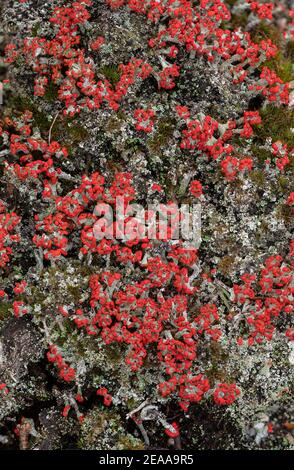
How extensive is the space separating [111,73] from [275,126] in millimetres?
2293

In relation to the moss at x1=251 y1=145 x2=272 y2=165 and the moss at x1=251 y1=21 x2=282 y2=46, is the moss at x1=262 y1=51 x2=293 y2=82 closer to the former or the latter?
the moss at x1=251 y1=21 x2=282 y2=46

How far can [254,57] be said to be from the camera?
6727 mm

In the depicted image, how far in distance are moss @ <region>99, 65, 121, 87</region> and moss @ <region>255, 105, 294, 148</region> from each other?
6.49 feet

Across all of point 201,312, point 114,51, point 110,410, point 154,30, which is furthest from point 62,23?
point 110,410

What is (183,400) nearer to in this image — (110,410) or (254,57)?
(110,410)

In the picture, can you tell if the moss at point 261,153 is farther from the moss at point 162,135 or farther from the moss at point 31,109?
the moss at point 31,109

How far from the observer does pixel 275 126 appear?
6.80 m

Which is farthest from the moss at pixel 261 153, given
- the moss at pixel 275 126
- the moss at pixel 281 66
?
the moss at pixel 281 66

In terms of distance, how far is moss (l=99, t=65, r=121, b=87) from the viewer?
21.9 ft

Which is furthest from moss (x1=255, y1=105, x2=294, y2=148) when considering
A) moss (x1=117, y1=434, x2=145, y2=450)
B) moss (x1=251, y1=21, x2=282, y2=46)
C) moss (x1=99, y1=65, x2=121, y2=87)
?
moss (x1=117, y1=434, x2=145, y2=450)

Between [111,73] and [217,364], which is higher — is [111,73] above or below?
above

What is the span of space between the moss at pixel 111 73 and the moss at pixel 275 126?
198 centimetres

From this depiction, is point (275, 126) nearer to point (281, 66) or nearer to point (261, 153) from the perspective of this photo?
point (261, 153)

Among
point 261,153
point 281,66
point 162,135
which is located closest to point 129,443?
point 162,135
